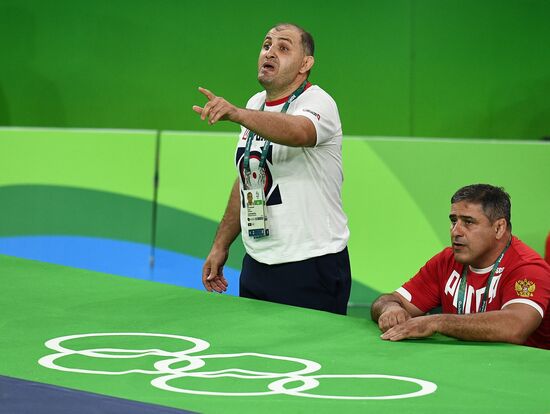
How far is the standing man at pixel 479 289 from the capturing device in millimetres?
3094

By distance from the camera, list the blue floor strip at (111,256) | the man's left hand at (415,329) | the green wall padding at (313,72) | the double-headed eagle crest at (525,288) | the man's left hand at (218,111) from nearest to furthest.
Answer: the man's left hand at (415,329) < the double-headed eagle crest at (525,288) < the man's left hand at (218,111) < the blue floor strip at (111,256) < the green wall padding at (313,72)

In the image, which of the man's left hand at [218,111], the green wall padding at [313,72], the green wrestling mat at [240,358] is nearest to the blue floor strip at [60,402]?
the green wrestling mat at [240,358]

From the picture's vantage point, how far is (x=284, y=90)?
397 centimetres

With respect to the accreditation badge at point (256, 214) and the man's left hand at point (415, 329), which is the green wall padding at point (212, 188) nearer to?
the accreditation badge at point (256, 214)

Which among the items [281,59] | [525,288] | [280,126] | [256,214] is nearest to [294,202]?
[256,214]

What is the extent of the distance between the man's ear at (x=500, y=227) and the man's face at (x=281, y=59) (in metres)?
0.91

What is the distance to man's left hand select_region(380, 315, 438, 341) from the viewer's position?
10.1 feet

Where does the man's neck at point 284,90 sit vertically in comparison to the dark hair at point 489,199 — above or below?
above

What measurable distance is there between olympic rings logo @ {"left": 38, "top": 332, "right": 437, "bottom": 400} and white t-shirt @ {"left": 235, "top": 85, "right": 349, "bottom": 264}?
2.81 feet

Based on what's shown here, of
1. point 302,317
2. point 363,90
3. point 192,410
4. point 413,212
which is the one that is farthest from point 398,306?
point 363,90

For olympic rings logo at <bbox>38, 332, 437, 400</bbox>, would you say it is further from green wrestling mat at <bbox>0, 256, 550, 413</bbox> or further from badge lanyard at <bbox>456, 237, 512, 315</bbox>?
badge lanyard at <bbox>456, 237, 512, 315</bbox>

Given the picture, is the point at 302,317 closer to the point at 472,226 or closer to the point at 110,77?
the point at 472,226

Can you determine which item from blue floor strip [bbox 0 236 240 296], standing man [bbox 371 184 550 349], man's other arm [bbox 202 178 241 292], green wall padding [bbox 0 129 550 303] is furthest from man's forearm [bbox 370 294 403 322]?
blue floor strip [bbox 0 236 240 296]

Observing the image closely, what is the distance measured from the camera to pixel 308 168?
3.84m
